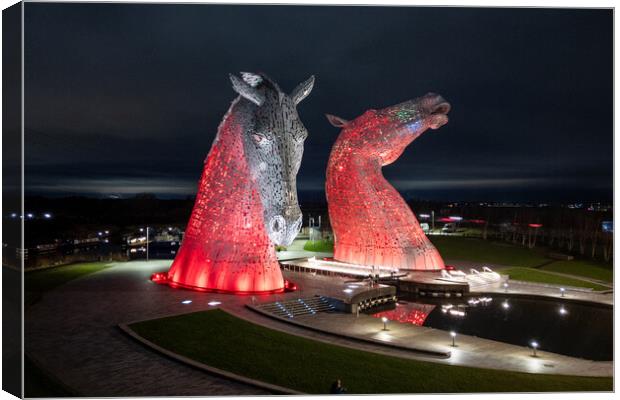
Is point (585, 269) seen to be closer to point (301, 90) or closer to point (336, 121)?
point (336, 121)

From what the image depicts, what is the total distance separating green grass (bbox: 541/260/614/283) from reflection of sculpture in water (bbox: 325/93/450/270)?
6701mm

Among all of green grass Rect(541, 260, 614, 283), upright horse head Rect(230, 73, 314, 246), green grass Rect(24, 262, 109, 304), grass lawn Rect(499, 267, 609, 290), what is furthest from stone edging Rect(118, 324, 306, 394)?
green grass Rect(541, 260, 614, 283)

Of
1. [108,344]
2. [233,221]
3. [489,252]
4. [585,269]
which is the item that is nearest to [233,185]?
[233,221]

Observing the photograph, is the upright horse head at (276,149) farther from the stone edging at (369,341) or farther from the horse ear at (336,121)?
the horse ear at (336,121)

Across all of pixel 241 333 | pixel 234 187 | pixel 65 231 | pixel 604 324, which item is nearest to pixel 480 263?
pixel 604 324

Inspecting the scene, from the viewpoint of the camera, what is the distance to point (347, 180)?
24.0 meters

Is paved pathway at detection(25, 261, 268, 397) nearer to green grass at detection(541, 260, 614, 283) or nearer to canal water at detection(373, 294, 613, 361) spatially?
canal water at detection(373, 294, 613, 361)

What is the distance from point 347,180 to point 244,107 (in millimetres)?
8380

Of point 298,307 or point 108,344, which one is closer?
point 108,344

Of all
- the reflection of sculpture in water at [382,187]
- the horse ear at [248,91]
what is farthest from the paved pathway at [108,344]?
the reflection of sculpture in water at [382,187]

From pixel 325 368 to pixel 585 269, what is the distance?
19888mm

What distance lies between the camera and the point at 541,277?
885 inches

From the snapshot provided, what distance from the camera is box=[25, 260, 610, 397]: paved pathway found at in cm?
980

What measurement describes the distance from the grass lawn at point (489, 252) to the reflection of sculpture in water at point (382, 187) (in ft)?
21.6
